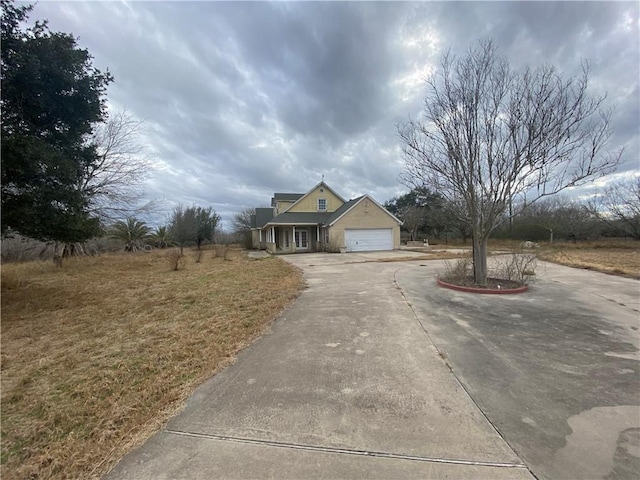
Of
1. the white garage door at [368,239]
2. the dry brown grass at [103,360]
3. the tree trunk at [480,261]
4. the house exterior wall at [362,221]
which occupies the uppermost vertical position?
the house exterior wall at [362,221]

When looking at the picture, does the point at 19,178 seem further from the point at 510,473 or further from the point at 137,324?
the point at 510,473

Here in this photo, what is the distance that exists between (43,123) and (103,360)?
6.98 metres

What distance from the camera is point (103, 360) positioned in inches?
149

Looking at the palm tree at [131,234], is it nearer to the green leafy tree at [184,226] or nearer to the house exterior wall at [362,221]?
the green leafy tree at [184,226]

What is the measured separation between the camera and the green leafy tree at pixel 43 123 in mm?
6129

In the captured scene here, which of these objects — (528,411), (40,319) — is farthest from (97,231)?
(528,411)

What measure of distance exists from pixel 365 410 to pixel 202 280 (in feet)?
29.7

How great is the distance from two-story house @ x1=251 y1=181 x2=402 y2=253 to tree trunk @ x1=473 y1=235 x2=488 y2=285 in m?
13.8

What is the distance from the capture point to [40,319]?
Answer: 241 inches

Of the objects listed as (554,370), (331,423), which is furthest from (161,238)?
(554,370)

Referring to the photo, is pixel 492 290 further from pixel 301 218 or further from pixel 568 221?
pixel 568 221

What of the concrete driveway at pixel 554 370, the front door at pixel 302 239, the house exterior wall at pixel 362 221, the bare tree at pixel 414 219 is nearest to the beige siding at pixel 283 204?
the front door at pixel 302 239

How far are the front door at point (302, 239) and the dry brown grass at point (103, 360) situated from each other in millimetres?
16405

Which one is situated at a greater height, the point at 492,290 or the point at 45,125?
the point at 45,125
